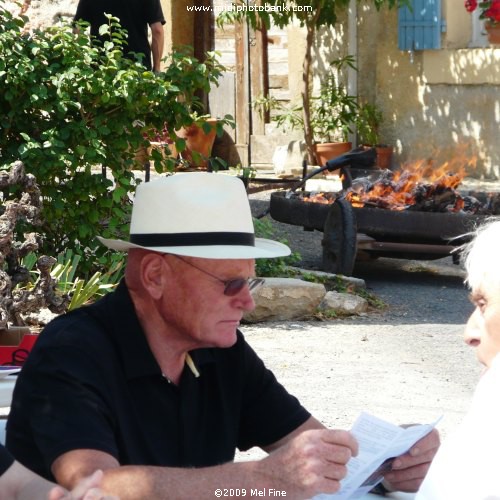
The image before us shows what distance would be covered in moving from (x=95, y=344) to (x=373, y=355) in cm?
431

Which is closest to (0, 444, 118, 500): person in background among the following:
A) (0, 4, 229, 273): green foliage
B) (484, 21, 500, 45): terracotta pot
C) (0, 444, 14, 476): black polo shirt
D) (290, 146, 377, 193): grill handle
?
(0, 444, 14, 476): black polo shirt

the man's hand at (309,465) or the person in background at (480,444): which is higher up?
the person in background at (480,444)

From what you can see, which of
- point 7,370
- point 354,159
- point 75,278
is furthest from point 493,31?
point 7,370

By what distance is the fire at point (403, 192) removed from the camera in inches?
357

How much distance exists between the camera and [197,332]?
3.20 meters

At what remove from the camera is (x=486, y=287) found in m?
2.77

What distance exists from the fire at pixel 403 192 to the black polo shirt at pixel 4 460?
6449 millimetres

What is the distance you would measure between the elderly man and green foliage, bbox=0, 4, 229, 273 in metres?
4.31

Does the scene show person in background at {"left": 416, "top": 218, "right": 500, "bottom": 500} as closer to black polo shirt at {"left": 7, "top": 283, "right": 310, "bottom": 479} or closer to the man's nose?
the man's nose

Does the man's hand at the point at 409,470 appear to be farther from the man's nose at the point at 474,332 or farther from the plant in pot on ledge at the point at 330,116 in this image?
the plant in pot on ledge at the point at 330,116

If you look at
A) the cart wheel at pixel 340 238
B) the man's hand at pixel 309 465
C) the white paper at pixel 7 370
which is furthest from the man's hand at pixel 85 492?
the cart wheel at pixel 340 238

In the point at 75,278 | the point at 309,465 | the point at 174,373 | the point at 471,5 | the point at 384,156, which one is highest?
the point at 471,5

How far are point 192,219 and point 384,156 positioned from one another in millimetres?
11105

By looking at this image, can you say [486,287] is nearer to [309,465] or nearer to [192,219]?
[309,465]
